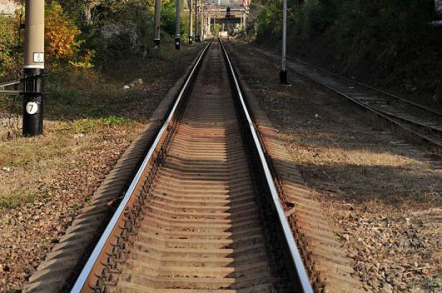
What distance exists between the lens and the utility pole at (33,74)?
436 inches

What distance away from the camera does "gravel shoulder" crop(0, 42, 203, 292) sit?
5645 millimetres

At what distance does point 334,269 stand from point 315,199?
229 centimetres

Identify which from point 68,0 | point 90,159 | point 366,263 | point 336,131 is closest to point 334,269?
point 366,263

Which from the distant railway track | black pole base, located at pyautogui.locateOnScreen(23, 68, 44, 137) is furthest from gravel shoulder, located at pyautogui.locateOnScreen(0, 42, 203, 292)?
the distant railway track

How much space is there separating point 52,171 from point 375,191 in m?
5.09

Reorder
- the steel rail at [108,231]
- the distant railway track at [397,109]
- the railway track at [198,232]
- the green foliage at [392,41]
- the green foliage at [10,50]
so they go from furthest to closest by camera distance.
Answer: the green foliage at [392,41] < the green foliage at [10,50] < the distant railway track at [397,109] < the railway track at [198,232] < the steel rail at [108,231]

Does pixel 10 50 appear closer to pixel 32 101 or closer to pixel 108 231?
pixel 32 101

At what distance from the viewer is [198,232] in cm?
594

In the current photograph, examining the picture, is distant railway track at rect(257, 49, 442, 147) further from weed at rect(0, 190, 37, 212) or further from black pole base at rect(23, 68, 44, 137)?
black pole base at rect(23, 68, 44, 137)

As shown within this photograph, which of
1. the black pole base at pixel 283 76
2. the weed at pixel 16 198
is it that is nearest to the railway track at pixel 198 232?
the weed at pixel 16 198

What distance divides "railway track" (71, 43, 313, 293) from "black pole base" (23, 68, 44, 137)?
3.07 meters

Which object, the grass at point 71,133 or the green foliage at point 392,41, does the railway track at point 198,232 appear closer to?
the grass at point 71,133

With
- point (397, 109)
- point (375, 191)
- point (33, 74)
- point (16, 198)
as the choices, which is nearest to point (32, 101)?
point (33, 74)

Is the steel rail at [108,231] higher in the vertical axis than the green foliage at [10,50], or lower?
lower
